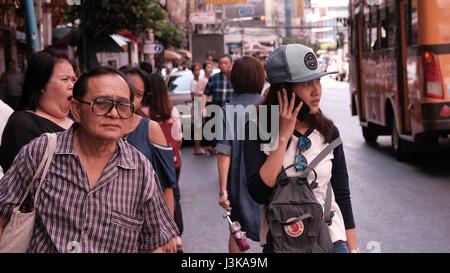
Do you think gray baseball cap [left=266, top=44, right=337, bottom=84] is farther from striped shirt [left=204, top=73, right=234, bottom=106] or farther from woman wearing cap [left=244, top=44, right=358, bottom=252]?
striped shirt [left=204, top=73, right=234, bottom=106]

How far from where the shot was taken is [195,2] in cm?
8288

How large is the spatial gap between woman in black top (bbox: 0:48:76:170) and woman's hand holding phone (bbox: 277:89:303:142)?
3.85 feet

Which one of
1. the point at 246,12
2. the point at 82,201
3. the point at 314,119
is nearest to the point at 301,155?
the point at 314,119

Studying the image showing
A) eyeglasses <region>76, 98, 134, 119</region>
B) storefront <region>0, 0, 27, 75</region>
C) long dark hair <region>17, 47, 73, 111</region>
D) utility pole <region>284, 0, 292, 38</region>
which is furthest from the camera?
utility pole <region>284, 0, 292, 38</region>

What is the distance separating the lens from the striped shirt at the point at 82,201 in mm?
3086

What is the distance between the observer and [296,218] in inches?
137

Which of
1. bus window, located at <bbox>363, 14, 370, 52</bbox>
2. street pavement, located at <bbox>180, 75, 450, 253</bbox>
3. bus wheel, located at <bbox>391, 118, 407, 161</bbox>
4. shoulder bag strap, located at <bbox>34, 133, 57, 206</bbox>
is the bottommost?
street pavement, located at <bbox>180, 75, 450, 253</bbox>

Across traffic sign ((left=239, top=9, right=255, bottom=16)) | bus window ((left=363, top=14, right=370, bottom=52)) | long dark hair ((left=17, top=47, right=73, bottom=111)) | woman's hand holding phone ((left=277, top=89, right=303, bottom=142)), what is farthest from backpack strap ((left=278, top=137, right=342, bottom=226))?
traffic sign ((left=239, top=9, right=255, bottom=16))

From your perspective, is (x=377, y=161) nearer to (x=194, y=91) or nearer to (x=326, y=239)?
(x=194, y=91)

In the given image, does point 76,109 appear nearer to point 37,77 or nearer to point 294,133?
point 294,133

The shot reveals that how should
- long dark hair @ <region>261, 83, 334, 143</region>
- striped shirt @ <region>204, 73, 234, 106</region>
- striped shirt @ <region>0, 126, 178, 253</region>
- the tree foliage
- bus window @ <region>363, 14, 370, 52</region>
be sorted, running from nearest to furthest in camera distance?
striped shirt @ <region>0, 126, 178, 253</region> < long dark hair @ <region>261, 83, 334, 143</region> < striped shirt @ <region>204, 73, 234, 106</region> < bus window @ <region>363, 14, 370, 52</region> < the tree foliage

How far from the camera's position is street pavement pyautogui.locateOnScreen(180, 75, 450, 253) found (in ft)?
26.0

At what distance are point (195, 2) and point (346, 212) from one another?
80107mm
